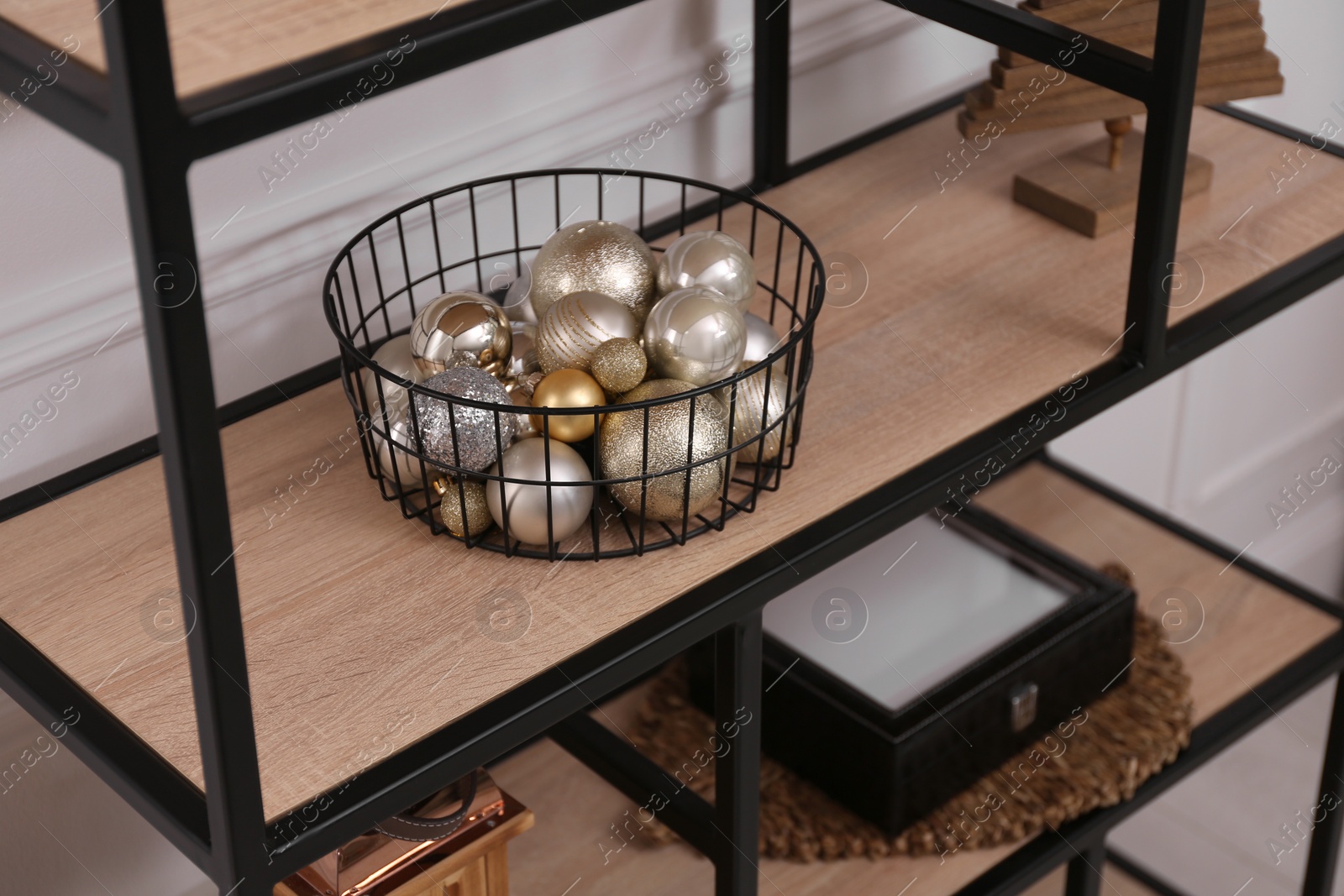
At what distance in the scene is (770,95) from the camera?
50.4 inches

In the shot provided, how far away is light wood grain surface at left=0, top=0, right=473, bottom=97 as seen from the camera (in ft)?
1.81

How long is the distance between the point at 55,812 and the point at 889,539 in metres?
0.79

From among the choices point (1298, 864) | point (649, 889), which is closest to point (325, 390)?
point (649, 889)

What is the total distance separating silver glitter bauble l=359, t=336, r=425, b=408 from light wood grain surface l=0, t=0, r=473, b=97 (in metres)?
0.28

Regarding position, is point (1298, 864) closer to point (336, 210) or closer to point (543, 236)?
point (543, 236)

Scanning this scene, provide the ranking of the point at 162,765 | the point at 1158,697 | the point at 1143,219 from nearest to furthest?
the point at 162,765, the point at 1143,219, the point at 1158,697

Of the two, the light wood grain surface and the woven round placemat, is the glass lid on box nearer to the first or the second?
the woven round placemat

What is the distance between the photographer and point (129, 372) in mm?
1003

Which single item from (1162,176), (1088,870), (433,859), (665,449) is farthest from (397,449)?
(1088,870)

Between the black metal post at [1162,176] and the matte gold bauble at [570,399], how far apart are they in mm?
392

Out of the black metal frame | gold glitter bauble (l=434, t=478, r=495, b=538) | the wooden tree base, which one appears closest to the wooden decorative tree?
the wooden tree base

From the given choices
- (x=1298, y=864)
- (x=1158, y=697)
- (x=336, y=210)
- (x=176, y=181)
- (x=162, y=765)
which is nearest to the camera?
(x=176, y=181)

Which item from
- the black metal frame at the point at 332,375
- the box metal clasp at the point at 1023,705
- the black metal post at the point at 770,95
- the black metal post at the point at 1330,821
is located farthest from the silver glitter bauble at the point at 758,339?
the black metal post at the point at 1330,821

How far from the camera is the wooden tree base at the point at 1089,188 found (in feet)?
3.76
